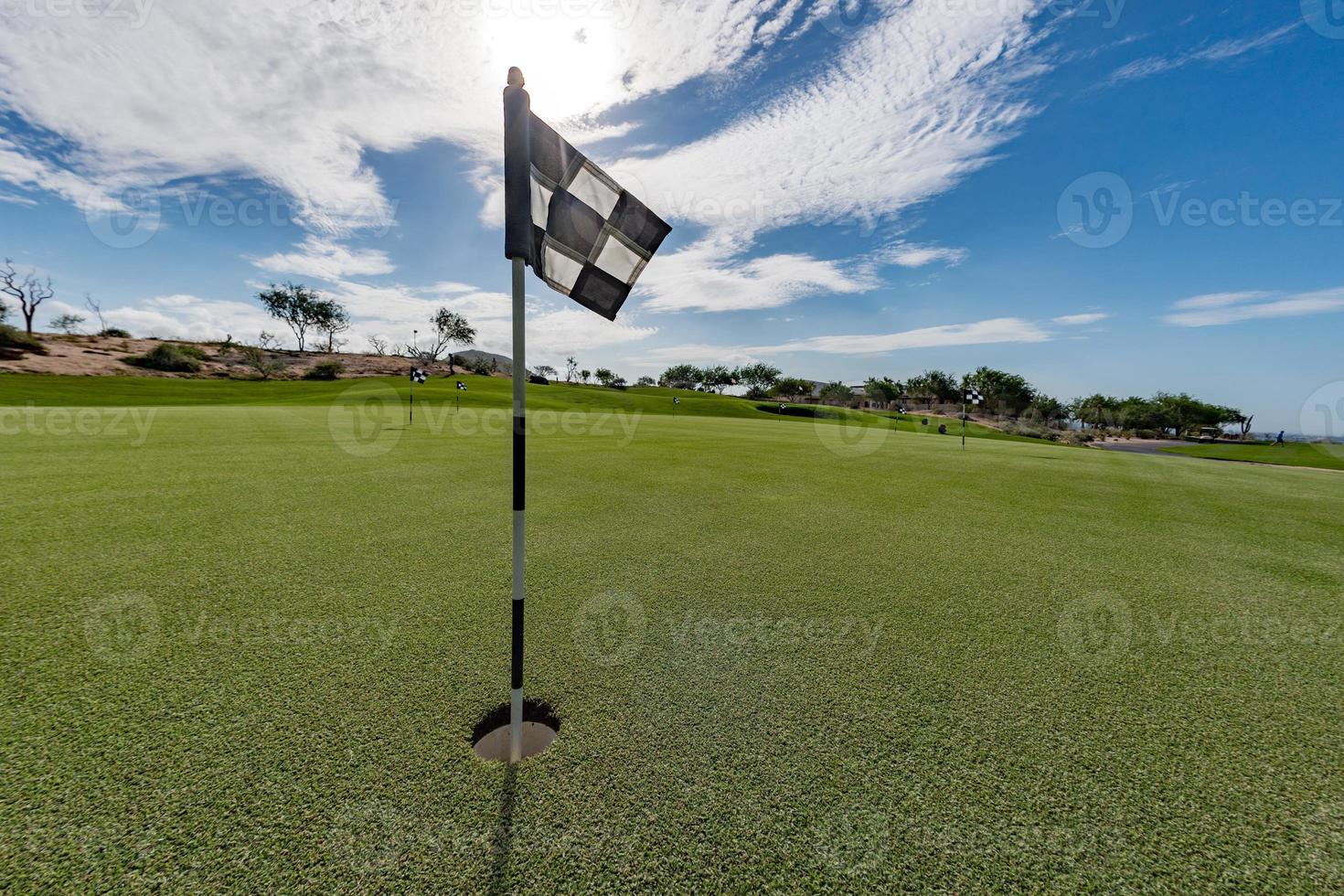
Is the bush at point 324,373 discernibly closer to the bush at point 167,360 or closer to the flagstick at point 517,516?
the bush at point 167,360

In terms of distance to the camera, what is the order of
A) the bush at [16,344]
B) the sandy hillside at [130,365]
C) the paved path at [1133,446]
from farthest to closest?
the paved path at [1133,446], the sandy hillside at [130,365], the bush at [16,344]

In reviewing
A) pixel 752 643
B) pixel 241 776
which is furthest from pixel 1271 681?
pixel 241 776

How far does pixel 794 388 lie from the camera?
4343 inches

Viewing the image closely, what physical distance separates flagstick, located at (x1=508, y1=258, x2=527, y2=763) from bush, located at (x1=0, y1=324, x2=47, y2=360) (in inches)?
2748

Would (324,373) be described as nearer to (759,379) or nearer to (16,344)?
(16,344)

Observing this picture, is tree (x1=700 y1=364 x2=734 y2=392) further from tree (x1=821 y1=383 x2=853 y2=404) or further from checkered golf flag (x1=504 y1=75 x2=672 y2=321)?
checkered golf flag (x1=504 y1=75 x2=672 y2=321)

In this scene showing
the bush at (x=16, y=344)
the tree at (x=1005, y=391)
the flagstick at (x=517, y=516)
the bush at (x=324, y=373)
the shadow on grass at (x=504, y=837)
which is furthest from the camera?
the tree at (x=1005, y=391)

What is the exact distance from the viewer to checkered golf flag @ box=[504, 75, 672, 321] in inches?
89.4

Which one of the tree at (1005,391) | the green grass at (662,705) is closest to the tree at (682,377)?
the tree at (1005,391)

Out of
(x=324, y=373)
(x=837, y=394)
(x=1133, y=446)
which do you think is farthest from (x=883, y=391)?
(x=324, y=373)

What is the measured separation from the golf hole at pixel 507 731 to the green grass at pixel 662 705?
3.0 inches

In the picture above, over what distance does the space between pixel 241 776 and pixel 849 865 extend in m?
2.38

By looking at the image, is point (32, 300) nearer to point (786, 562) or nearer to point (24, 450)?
point (24, 450)

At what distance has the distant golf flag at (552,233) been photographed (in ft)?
7.29
